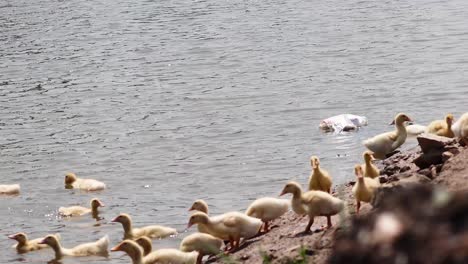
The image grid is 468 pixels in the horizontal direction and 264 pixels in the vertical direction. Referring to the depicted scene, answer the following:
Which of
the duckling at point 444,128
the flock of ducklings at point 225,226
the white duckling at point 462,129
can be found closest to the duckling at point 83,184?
the flock of ducklings at point 225,226

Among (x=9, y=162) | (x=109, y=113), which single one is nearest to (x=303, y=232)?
(x=9, y=162)

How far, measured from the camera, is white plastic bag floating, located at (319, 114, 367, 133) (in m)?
15.9

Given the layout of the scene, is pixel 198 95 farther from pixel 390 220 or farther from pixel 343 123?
pixel 390 220

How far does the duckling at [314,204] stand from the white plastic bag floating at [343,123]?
623 cm

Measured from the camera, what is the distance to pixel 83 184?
13.8 metres

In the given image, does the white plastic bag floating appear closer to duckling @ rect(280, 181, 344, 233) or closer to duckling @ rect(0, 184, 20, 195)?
duckling @ rect(0, 184, 20, 195)

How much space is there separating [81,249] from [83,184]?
304cm

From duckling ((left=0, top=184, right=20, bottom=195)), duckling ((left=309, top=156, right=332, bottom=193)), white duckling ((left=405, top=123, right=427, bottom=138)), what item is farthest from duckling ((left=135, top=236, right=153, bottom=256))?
white duckling ((left=405, top=123, right=427, bottom=138))

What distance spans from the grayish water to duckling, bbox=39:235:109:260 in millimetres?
110

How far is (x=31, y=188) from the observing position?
14.3 metres

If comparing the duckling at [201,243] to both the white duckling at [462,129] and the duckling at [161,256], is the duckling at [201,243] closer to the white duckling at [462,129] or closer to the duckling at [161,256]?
the duckling at [161,256]

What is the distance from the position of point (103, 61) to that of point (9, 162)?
26.7 ft

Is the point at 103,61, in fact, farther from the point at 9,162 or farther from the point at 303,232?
the point at 303,232

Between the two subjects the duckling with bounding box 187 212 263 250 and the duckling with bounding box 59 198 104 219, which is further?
the duckling with bounding box 59 198 104 219
